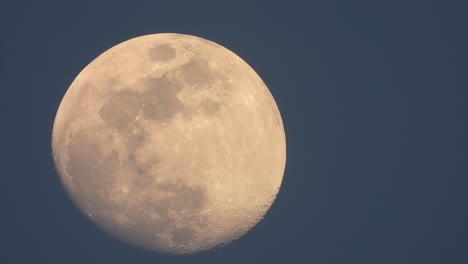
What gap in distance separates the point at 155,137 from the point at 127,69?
1614 millimetres

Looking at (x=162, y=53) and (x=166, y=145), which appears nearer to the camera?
(x=166, y=145)

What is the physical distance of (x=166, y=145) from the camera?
866 cm

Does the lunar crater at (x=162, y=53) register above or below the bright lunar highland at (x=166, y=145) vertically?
above

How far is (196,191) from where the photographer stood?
897 centimetres

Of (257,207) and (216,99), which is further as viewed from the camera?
(257,207)

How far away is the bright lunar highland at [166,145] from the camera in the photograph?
875 cm

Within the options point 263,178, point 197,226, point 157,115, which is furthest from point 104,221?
point 263,178

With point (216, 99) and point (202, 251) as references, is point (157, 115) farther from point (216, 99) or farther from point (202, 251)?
point (202, 251)

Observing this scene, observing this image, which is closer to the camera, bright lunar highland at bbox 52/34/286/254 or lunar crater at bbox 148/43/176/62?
bright lunar highland at bbox 52/34/286/254

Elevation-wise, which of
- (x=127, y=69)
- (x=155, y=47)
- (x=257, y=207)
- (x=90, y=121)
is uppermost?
(x=155, y=47)

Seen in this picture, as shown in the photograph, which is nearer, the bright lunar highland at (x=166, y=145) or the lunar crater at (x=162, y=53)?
the bright lunar highland at (x=166, y=145)

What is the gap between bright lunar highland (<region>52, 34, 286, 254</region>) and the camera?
8.75 meters

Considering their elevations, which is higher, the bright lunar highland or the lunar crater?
the lunar crater

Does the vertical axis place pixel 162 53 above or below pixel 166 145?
above
